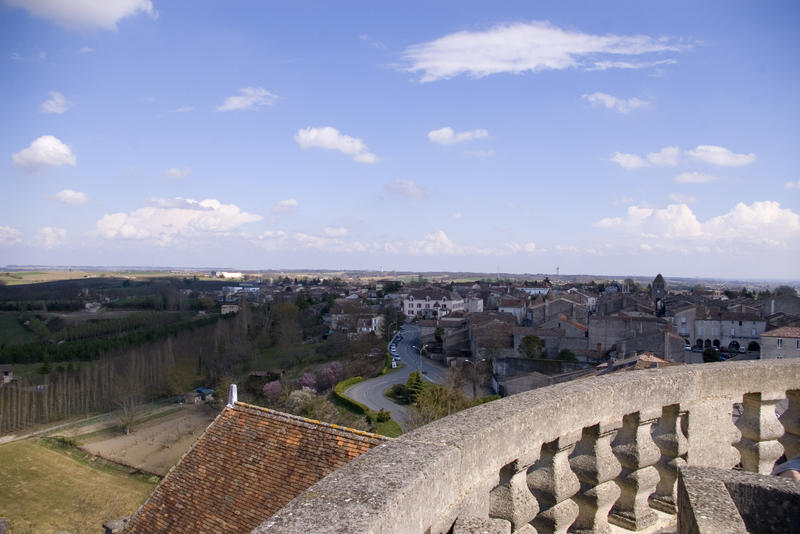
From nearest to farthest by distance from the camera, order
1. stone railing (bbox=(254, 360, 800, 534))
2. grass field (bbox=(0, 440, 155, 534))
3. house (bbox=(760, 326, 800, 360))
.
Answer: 1. stone railing (bbox=(254, 360, 800, 534))
2. grass field (bbox=(0, 440, 155, 534))
3. house (bbox=(760, 326, 800, 360))

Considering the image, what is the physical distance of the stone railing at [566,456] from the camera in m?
1.97

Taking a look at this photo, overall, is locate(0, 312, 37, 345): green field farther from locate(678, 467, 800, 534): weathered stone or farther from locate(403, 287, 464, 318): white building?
locate(678, 467, 800, 534): weathered stone

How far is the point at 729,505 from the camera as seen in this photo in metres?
2.35

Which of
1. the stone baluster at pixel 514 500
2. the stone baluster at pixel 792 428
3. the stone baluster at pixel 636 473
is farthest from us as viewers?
the stone baluster at pixel 792 428

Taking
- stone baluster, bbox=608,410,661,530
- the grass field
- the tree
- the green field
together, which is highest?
stone baluster, bbox=608,410,661,530

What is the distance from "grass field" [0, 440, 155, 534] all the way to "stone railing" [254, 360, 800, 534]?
30.1 meters

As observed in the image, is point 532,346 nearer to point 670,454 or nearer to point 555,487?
point 670,454

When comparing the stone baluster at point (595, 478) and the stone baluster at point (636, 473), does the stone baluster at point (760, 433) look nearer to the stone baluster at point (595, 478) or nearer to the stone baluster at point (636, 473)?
the stone baluster at point (636, 473)

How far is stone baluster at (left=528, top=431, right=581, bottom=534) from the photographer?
283 centimetres

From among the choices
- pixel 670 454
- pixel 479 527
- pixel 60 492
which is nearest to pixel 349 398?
pixel 60 492

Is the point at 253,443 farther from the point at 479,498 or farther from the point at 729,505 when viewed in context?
the point at 729,505

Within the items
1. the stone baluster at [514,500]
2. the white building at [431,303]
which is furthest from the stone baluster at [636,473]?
the white building at [431,303]

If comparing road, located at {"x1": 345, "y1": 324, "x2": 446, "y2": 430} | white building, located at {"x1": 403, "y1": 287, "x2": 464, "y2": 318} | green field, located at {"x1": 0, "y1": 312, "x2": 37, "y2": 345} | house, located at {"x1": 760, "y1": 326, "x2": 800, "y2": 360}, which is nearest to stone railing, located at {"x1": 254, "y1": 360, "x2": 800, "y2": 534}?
road, located at {"x1": 345, "y1": 324, "x2": 446, "y2": 430}

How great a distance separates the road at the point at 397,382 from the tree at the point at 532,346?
721 cm
